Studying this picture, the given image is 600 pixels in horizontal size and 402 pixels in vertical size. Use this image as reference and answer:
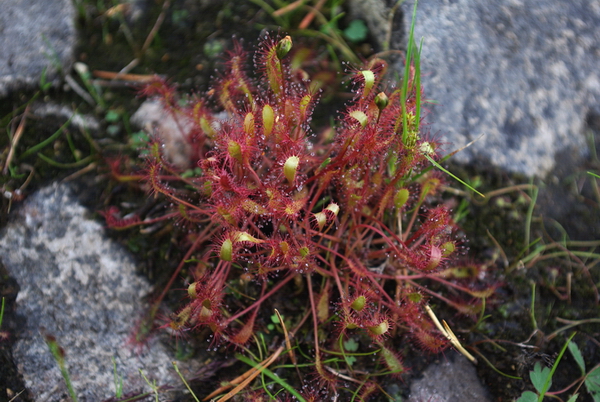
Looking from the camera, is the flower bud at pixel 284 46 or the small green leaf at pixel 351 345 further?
the small green leaf at pixel 351 345

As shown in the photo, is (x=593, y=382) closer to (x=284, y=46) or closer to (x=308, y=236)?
(x=308, y=236)

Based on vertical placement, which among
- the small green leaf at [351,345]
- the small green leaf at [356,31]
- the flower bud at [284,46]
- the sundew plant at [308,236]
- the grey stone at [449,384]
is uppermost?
the flower bud at [284,46]

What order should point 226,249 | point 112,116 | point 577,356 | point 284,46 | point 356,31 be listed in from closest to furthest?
point 226,249
point 284,46
point 577,356
point 112,116
point 356,31

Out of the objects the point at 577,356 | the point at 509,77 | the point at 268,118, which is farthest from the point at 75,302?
Answer: the point at 509,77

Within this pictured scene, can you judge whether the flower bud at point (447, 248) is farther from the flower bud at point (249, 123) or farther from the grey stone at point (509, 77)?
the flower bud at point (249, 123)

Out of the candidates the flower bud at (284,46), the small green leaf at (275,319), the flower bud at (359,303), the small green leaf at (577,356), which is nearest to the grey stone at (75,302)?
the small green leaf at (275,319)

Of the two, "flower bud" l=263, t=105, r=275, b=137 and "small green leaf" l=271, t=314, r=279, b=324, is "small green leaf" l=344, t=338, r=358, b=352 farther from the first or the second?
"flower bud" l=263, t=105, r=275, b=137

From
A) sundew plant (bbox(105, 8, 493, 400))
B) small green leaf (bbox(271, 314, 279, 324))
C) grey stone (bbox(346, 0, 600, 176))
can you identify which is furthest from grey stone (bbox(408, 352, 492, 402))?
grey stone (bbox(346, 0, 600, 176))
